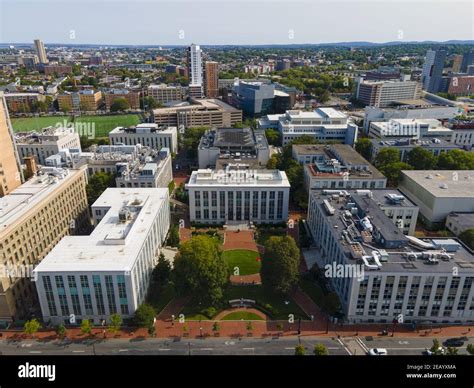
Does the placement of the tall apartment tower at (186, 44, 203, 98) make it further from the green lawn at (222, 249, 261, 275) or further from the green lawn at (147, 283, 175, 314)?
the green lawn at (147, 283, 175, 314)

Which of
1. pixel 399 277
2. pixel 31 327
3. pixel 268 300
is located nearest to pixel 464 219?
pixel 399 277

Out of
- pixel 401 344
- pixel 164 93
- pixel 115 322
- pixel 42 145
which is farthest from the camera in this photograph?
pixel 164 93

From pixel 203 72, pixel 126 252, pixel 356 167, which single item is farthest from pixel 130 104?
pixel 126 252

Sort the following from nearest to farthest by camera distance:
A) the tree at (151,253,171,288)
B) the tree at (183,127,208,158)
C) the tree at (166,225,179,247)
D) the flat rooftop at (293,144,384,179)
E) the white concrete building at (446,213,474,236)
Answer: the tree at (151,253,171,288) < the tree at (166,225,179,247) < the white concrete building at (446,213,474,236) < the flat rooftop at (293,144,384,179) < the tree at (183,127,208,158)

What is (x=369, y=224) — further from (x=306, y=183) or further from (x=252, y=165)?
(x=252, y=165)

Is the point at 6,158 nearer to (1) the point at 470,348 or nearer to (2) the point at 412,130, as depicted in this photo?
(1) the point at 470,348

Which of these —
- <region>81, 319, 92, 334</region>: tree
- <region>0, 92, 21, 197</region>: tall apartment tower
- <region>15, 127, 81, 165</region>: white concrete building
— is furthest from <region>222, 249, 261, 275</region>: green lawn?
<region>15, 127, 81, 165</region>: white concrete building

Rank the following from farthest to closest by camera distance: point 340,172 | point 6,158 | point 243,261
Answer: point 340,172
point 6,158
point 243,261
